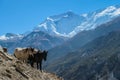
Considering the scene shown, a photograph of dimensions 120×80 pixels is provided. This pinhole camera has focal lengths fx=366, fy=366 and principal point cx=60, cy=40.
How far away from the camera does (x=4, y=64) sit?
32812 millimetres

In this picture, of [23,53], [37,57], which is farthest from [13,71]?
[37,57]

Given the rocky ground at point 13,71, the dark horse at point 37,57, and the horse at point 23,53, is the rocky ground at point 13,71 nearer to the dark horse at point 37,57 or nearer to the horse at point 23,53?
the horse at point 23,53

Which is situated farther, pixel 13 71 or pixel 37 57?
pixel 37 57

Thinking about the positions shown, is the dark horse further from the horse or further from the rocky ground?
the rocky ground

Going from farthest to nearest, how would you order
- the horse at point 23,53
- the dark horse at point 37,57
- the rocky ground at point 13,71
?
the dark horse at point 37,57
the horse at point 23,53
the rocky ground at point 13,71

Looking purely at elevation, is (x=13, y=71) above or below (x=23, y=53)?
below

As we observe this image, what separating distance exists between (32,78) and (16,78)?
3.76 meters

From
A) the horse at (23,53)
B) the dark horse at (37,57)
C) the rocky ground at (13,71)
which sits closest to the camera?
Answer: the rocky ground at (13,71)

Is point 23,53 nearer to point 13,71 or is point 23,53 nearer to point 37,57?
point 37,57

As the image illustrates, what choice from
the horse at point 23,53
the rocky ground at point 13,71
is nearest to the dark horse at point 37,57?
the horse at point 23,53

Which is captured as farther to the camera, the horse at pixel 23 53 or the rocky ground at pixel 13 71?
the horse at pixel 23 53

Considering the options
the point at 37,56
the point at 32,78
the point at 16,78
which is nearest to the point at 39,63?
the point at 37,56

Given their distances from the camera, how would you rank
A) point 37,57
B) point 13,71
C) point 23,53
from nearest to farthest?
1. point 13,71
2. point 23,53
3. point 37,57

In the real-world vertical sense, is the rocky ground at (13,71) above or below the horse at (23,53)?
below
